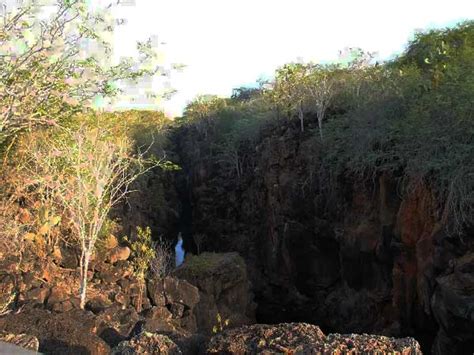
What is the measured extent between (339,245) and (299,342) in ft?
53.0

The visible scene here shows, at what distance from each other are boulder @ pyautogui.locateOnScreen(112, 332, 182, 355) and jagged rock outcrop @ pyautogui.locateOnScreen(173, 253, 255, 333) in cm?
1396

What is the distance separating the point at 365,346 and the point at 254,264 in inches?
911

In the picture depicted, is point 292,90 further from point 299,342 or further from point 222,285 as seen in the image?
point 299,342

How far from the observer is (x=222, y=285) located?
20188 mm

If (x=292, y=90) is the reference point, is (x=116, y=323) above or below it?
below

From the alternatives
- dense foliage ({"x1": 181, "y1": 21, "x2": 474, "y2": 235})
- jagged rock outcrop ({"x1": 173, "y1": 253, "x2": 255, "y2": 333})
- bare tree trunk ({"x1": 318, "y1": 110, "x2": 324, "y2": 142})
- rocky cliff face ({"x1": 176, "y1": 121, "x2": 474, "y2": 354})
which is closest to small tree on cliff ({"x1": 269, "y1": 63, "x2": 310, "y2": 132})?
dense foliage ({"x1": 181, "y1": 21, "x2": 474, "y2": 235})

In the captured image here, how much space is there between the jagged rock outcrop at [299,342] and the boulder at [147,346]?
0.39m

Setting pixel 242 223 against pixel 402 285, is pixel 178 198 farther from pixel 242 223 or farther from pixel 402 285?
pixel 402 285

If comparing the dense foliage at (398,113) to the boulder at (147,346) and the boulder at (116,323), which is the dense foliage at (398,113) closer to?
the boulder at (116,323)

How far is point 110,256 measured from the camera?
16125 millimetres

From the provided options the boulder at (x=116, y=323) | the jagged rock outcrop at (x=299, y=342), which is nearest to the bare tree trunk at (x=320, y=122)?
the boulder at (x=116, y=323)

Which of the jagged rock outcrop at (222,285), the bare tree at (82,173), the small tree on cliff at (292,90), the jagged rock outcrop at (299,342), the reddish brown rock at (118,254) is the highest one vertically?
the small tree on cliff at (292,90)

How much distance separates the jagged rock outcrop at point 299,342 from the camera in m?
3.69

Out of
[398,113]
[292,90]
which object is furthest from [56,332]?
[292,90]
